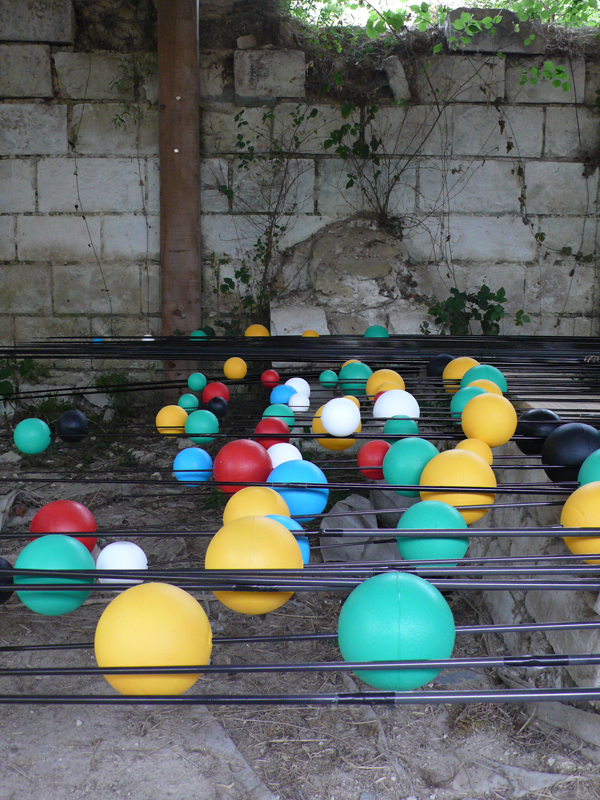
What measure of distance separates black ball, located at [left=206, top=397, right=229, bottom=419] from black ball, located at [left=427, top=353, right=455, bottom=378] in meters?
0.80

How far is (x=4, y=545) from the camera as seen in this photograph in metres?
3.13

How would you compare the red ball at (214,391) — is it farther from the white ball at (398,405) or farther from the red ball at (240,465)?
the red ball at (240,465)

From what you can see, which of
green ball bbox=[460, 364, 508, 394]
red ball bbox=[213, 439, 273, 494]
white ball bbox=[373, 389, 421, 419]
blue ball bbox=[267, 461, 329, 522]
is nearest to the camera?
blue ball bbox=[267, 461, 329, 522]

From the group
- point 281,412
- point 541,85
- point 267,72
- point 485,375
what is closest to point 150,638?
point 281,412

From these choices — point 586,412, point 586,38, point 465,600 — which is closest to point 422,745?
point 465,600

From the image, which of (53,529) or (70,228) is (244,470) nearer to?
(53,529)

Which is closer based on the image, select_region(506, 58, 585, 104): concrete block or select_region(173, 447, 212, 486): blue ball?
select_region(173, 447, 212, 486): blue ball

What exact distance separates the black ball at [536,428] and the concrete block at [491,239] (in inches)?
134

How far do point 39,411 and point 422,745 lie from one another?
13.0ft

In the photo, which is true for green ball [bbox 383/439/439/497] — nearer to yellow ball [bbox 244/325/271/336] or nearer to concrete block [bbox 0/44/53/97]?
yellow ball [bbox 244/325/271/336]

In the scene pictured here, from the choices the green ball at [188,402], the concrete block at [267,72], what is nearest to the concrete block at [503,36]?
the concrete block at [267,72]

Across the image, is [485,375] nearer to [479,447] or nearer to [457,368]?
[457,368]

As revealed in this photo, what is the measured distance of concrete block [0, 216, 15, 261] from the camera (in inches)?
192

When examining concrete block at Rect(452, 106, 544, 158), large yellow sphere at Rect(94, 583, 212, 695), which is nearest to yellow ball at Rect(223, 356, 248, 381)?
large yellow sphere at Rect(94, 583, 212, 695)
